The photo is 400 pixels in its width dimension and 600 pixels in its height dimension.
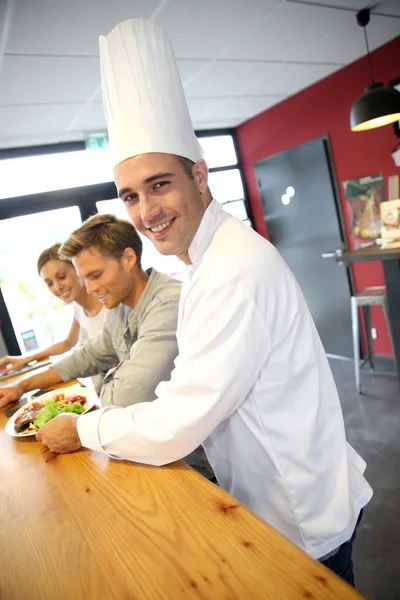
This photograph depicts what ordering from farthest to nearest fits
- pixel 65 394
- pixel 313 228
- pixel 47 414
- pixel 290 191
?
pixel 290 191 < pixel 313 228 < pixel 65 394 < pixel 47 414

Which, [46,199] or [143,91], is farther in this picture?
[46,199]

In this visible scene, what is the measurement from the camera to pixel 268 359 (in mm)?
829

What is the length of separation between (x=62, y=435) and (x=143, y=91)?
3.24 feet

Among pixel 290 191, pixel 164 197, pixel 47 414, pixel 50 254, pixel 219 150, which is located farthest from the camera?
pixel 219 150

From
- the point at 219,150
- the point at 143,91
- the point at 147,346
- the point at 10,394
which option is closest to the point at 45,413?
the point at 147,346

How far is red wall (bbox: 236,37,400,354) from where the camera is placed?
3453mm

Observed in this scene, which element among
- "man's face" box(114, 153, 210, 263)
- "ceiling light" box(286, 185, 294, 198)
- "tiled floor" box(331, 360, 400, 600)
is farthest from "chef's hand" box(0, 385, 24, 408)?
"ceiling light" box(286, 185, 294, 198)

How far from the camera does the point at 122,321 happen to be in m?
1.71

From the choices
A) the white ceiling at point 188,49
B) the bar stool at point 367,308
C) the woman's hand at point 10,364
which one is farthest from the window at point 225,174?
the woman's hand at point 10,364

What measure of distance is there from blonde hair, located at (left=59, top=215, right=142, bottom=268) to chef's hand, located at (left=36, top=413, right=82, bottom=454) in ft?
2.24

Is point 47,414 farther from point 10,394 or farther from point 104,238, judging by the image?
point 104,238

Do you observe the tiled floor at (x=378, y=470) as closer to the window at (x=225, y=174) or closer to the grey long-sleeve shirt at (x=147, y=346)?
the grey long-sleeve shirt at (x=147, y=346)

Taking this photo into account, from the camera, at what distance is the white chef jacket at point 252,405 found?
77cm

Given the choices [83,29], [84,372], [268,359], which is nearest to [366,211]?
[83,29]
